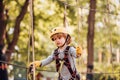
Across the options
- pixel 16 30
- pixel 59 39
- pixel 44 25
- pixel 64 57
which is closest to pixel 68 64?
pixel 64 57

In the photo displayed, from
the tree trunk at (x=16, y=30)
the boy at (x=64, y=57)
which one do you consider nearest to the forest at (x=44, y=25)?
the tree trunk at (x=16, y=30)

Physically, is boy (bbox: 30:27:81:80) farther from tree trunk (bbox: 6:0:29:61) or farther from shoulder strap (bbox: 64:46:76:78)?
tree trunk (bbox: 6:0:29:61)

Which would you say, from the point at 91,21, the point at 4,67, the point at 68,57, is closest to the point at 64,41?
the point at 68,57

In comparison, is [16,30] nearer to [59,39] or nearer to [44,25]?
[44,25]

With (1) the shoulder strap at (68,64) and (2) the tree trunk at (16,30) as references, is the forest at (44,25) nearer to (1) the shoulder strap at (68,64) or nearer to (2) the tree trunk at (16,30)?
(2) the tree trunk at (16,30)

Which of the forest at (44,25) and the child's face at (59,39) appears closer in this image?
the child's face at (59,39)

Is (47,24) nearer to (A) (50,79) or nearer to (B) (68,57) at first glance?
(A) (50,79)

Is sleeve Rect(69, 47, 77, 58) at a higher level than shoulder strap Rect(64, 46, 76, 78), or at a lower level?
higher

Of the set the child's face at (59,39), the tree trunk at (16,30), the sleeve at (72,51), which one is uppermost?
the child's face at (59,39)

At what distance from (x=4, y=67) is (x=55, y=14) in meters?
5.22

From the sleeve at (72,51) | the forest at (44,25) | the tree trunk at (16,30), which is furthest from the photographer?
the forest at (44,25)

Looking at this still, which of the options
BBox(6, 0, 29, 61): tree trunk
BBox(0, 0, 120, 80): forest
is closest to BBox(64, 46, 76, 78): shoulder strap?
BBox(0, 0, 120, 80): forest

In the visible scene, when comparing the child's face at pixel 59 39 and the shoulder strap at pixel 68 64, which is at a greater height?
the child's face at pixel 59 39

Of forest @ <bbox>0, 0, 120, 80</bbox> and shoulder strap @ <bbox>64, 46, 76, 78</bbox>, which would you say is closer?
shoulder strap @ <bbox>64, 46, 76, 78</bbox>
